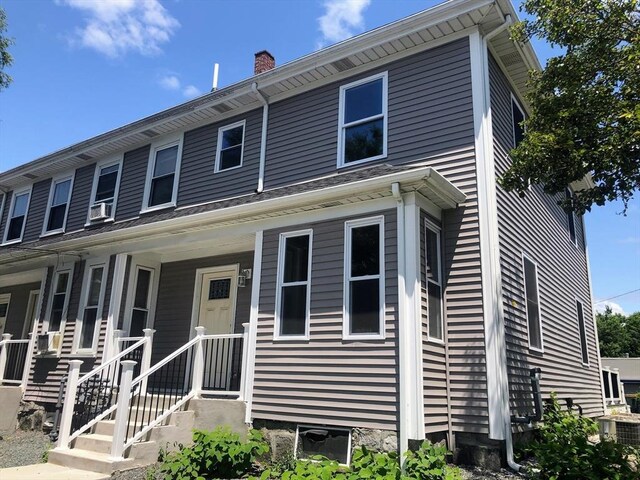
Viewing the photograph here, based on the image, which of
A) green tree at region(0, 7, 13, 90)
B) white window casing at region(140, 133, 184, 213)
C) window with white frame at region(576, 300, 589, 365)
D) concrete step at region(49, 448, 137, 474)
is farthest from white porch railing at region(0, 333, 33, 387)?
window with white frame at region(576, 300, 589, 365)

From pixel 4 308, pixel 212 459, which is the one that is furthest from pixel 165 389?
pixel 4 308

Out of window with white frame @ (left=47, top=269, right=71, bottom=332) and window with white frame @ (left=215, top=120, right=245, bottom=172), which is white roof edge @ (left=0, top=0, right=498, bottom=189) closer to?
window with white frame @ (left=215, top=120, right=245, bottom=172)

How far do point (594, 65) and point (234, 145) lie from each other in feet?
22.3

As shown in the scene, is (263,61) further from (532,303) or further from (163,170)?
(532,303)

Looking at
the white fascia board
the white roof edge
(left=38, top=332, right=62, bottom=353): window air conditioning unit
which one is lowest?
(left=38, top=332, right=62, bottom=353): window air conditioning unit

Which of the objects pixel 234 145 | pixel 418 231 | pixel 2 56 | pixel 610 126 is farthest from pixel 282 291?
pixel 2 56

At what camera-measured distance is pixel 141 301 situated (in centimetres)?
1015

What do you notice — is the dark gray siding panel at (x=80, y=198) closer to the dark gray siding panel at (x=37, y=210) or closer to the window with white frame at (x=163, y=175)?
the dark gray siding panel at (x=37, y=210)

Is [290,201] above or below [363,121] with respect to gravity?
below

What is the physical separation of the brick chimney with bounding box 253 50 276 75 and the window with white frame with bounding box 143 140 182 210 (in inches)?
101

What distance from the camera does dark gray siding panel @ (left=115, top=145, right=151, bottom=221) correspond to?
Answer: 1176 cm

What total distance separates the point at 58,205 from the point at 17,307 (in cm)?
335

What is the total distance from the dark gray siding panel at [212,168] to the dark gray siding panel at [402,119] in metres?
0.46

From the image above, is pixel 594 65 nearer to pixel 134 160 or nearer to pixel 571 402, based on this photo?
pixel 571 402
